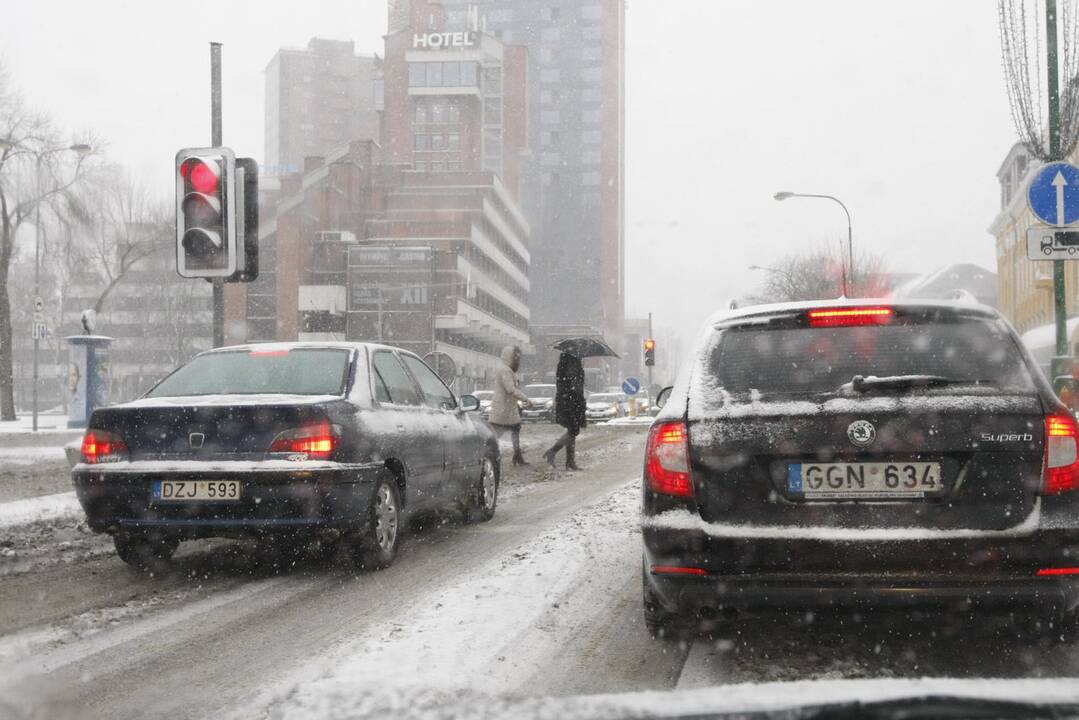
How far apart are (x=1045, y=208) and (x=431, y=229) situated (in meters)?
73.8

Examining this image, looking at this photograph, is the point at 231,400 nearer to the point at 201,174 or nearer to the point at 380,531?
the point at 380,531

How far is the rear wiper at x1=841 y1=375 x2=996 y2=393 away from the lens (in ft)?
13.4

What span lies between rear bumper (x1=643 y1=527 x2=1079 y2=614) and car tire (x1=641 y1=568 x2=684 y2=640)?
0.50 m

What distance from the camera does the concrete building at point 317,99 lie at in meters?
156

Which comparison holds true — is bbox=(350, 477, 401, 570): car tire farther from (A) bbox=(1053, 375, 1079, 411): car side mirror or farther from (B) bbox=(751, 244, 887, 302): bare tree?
(B) bbox=(751, 244, 887, 302): bare tree

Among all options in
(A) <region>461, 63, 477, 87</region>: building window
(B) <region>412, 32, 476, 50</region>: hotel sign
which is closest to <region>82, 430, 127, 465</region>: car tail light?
(A) <region>461, 63, 477, 87</region>: building window

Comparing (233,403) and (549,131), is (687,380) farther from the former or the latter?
(549,131)

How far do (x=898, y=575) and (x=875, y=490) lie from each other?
0.31 m

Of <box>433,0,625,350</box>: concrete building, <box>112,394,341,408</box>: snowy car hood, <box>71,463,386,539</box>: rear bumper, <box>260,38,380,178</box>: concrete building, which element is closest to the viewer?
Answer: <box>71,463,386,539</box>: rear bumper

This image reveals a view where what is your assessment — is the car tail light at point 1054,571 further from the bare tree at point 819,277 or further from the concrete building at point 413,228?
the concrete building at point 413,228

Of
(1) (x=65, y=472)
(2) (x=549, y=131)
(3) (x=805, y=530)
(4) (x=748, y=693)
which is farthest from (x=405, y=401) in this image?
(2) (x=549, y=131)

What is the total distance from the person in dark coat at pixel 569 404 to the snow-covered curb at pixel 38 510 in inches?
276

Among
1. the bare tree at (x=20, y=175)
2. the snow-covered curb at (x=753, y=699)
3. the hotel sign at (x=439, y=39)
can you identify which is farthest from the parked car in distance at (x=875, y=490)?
the hotel sign at (x=439, y=39)

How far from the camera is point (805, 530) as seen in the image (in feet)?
13.0
